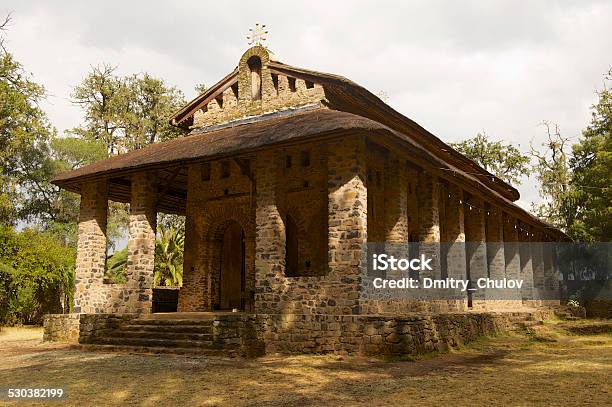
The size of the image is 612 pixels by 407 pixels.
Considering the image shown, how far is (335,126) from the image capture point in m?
11.0

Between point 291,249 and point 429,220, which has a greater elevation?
point 429,220

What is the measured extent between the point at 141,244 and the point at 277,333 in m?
4.90

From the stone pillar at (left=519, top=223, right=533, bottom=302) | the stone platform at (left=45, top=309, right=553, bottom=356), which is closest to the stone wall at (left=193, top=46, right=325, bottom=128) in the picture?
the stone platform at (left=45, top=309, right=553, bottom=356)

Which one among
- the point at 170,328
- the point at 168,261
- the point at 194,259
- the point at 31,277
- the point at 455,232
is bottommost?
the point at 170,328

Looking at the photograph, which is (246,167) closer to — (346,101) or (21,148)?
(346,101)

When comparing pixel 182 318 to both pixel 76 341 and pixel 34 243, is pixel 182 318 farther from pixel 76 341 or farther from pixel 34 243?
pixel 34 243

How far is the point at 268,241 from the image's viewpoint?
41.3 ft

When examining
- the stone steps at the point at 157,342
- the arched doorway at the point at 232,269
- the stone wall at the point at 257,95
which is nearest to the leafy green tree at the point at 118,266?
the arched doorway at the point at 232,269

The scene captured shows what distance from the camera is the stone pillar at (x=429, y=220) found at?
15.1 metres

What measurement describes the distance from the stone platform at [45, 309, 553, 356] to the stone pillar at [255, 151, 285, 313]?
2.18ft

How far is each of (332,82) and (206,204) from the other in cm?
545

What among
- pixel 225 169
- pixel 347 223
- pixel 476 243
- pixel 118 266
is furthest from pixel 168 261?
pixel 347 223

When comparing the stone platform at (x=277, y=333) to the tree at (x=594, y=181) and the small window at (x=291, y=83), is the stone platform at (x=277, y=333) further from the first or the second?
the tree at (x=594, y=181)

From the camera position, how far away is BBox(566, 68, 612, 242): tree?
95.9ft
